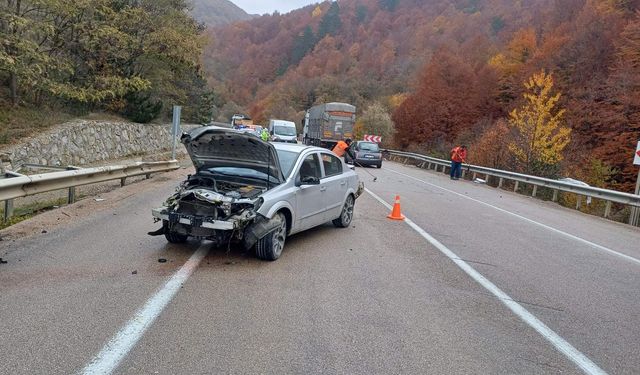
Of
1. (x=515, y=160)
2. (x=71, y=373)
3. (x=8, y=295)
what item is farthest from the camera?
(x=515, y=160)

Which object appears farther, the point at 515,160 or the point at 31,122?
the point at 515,160

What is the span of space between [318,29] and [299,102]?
3263 centimetres

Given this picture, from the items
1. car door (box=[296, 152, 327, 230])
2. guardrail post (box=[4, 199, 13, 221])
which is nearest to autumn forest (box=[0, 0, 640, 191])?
guardrail post (box=[4, 199, 13, 221])

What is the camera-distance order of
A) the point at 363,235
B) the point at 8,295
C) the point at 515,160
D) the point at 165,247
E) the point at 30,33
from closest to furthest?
1. the point at 8,295
2. the point at 165,247
3. the point at 363,235
4. the point at 30,33
5. the point at 515,160

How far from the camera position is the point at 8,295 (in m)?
4.97

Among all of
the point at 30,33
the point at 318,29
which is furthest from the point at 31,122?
the point at 318,29

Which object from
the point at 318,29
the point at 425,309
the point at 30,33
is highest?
the point at 318,29

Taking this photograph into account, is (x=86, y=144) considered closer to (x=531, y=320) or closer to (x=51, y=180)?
(x=51, y=180)

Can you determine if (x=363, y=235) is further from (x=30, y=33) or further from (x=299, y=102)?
(x=299, y=102)

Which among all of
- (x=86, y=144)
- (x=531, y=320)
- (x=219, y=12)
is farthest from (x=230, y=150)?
(x=219, y=12)

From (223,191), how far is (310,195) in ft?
4.85

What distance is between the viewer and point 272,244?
21.7 ft

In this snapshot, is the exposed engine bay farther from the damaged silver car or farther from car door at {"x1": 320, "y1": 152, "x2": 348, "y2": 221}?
car door at {"x1": 320, "y1": 152, "x2": 348, "y2": 221}

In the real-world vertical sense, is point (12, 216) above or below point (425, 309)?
below
